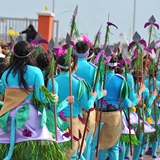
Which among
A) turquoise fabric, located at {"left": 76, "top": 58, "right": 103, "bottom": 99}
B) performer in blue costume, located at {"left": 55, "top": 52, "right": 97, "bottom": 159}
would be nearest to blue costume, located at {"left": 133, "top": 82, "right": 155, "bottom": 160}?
turquoise fabric, located at {"left": 76, "top": 58, "right": 103, "bottom": 99}

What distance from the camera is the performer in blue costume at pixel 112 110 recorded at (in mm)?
7910

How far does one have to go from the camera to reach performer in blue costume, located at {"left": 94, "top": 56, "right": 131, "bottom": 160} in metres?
7.91

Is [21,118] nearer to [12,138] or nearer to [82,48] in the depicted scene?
[12,138]

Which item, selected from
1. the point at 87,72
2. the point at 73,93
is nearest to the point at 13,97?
the point at 73,93

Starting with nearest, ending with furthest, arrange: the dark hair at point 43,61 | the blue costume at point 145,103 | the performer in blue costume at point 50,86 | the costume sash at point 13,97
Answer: the costume sash at point 13,97
the performer in blue costume at point 50,86
the dark hair at point 43,61
the blue costume at point 145,103

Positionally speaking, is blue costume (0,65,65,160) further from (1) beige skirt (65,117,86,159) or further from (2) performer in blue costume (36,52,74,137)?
(1) beige skirt (65,117,86,159)

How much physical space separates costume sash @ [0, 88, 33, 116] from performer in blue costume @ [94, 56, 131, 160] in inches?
93.6

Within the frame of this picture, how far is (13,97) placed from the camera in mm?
5777

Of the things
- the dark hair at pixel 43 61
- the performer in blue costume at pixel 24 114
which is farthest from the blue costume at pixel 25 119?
the dark hair at pixel 43 61

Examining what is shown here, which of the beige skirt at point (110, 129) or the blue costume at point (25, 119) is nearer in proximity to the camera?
the blue costume at point (25, 119)

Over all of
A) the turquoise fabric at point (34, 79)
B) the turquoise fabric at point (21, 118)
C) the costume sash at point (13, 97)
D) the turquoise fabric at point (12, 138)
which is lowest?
the turquoise fabric at point (12, 138)

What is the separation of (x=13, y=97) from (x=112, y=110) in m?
2.56

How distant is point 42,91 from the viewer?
565cm

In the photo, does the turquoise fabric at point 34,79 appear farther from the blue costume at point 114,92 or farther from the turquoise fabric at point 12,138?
the blue costume at point 114,92
